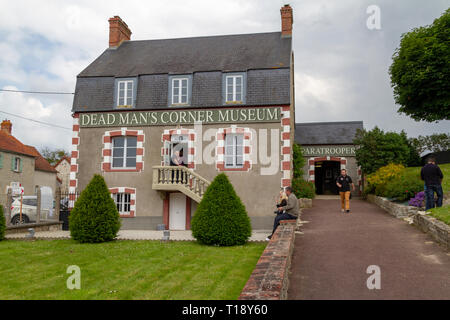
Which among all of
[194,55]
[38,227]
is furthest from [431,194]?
[38,227]

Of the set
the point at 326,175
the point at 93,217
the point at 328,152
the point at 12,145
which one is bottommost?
the point at 93,217

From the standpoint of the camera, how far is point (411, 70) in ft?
72.4

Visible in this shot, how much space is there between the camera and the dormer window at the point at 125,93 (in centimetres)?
1886

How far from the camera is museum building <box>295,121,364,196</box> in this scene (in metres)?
27.8

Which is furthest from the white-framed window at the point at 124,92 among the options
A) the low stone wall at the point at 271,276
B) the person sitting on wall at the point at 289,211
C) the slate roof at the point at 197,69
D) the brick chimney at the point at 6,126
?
the brick chimney at the point at 6,126

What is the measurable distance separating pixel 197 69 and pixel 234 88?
2.23 metres

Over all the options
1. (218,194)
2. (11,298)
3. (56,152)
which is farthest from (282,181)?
(56,152)

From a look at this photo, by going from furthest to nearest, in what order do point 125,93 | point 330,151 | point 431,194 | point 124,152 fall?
point 330,151, point 125,93, point 124,152, point 431,194

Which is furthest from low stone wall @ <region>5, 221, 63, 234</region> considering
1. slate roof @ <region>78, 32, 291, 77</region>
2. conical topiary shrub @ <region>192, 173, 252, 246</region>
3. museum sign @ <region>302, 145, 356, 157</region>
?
museum sign @ <region>302, 145, 356, 157</region>

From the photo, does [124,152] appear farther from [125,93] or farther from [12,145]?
[12,145]

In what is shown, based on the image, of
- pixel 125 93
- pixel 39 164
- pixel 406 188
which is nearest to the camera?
pixel 406 188

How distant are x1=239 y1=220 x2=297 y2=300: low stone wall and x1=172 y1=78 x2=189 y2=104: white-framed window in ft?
36.5

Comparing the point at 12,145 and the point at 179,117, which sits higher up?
the point at 179,117

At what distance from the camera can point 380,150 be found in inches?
908
